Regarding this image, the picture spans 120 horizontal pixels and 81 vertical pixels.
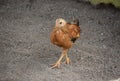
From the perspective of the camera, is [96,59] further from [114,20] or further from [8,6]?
[8,6]

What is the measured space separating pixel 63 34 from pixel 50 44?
849mm

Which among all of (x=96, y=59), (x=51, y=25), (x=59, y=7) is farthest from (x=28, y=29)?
(x=96, y=59)

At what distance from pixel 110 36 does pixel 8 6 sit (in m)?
2.11

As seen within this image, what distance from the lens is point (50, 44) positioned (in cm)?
602

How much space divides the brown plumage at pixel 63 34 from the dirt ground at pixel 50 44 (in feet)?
1.01

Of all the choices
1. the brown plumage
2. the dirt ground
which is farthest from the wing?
the dirt ground

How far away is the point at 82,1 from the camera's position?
7.36 metres

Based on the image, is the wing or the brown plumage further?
the wing

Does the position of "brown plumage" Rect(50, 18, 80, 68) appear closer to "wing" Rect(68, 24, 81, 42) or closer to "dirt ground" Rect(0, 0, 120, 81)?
"wing" Rect(68, 24, 81, 42)

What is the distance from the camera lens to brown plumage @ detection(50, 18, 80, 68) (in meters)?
5.18

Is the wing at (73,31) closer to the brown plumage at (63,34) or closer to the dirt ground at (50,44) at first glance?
the brown plumage at (63,34)

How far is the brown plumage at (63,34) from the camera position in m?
5.18

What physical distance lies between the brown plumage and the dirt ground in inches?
12.1

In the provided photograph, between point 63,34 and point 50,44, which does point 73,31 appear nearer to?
point 63,34
